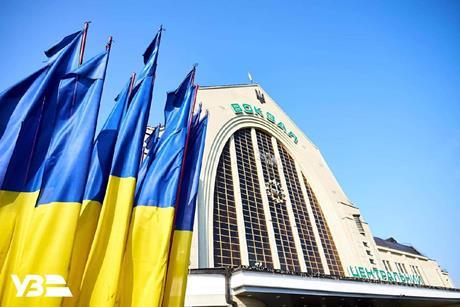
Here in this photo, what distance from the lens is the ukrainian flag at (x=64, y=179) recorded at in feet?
14.7

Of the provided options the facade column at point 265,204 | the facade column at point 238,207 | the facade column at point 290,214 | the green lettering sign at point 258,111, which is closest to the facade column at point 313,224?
the facade column at point 290,214

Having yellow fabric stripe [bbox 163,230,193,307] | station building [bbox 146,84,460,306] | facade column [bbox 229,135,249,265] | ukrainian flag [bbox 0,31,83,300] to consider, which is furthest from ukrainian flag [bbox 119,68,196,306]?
facade column [bbox 229,135,249,265]

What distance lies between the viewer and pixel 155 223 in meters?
6.07

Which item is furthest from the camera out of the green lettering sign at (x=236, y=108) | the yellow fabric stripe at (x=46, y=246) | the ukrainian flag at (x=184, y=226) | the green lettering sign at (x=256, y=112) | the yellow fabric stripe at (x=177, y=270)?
the green lettering sign at (x=256, y=112)

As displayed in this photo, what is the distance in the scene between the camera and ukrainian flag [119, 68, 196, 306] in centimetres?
539

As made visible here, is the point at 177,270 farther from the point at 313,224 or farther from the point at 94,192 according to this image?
the point at 313,224

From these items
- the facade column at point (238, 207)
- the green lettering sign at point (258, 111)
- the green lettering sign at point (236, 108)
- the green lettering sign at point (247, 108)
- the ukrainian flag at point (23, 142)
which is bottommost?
the ukrainian flag at point (23, 142)

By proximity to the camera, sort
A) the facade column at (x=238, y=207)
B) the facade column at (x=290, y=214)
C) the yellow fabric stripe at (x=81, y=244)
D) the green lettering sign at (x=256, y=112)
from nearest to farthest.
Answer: the yellow fabric stripe at (x=81, y=244), the facade column at (x=238, y=207), the facade column at (x=290, y=214), the green lettering sign at (x=256, y=112)

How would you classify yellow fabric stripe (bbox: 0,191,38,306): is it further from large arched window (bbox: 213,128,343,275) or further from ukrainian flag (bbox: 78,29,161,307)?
large arched window (bbox: 213,128,343,275)

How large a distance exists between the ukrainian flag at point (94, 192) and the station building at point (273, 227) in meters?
5.57

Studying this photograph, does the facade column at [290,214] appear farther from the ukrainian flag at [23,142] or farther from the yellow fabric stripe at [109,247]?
the ukrainian flag at [23,142]

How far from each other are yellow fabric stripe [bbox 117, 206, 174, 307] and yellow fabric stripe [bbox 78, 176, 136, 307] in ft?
1.32

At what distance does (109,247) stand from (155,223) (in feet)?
3.55

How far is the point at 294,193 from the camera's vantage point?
20625mm
